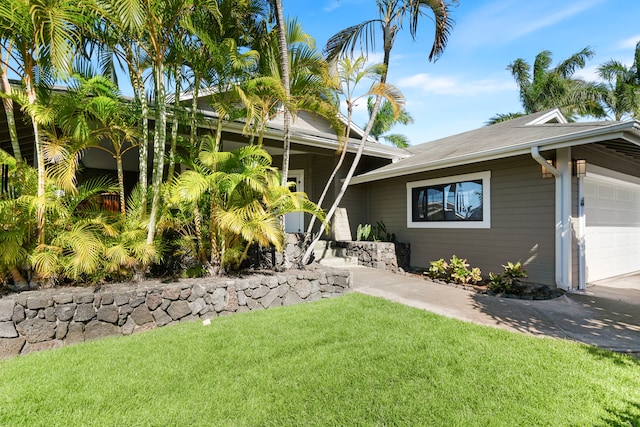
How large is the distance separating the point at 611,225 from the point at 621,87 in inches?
701

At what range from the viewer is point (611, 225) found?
7008mm

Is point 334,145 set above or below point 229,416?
above

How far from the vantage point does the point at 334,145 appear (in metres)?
8.09

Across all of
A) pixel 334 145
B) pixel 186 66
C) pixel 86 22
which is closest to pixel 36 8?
pixel 86 22

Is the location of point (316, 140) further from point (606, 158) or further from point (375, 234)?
point (606, 158)

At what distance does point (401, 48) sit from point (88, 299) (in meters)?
7.36

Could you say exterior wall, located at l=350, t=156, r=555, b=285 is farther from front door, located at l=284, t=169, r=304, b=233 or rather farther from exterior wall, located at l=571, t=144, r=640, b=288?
front door, located at l=284, t=169, r=304, b=233

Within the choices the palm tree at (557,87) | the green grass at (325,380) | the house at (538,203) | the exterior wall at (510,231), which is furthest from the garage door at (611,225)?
the palm tree at (557,87)

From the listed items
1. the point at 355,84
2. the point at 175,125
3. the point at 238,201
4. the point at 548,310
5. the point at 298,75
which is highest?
the point at 355,84

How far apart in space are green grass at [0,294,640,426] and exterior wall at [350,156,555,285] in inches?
128

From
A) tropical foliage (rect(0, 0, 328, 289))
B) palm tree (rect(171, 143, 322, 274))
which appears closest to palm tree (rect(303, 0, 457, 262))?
tropical foliage (rect(0, 0, 328, 289))

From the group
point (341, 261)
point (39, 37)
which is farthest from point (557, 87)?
point (39, 37)

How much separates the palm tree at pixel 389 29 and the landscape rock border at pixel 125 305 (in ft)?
6.21

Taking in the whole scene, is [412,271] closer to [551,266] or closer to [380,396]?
[551,266]
